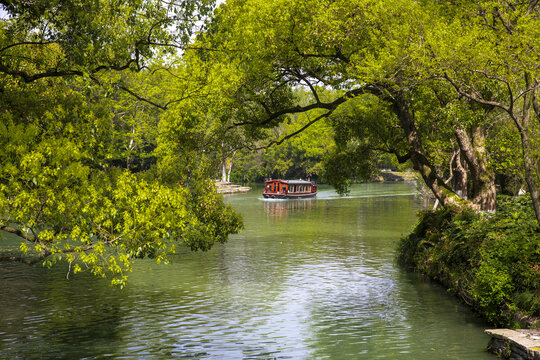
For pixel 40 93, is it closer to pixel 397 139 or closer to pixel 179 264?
pixel 179 264

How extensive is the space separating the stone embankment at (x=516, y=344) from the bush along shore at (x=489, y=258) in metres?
0.89

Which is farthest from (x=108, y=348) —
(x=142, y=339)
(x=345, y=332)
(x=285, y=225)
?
(x=285, y=225)

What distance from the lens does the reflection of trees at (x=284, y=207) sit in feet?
161

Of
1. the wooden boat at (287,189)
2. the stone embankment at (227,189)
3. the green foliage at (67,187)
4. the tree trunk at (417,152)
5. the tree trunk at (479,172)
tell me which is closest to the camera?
the green foliage at (67,187)

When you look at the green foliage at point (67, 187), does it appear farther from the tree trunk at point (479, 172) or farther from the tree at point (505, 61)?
the tree trunk at point (479, 172)

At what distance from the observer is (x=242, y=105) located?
891 inches

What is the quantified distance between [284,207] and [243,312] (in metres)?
39.8

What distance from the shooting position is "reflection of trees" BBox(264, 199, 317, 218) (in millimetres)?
48969

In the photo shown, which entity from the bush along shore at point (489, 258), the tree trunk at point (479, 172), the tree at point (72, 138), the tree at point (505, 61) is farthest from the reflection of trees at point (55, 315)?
the tree trunk at point (479, 172)

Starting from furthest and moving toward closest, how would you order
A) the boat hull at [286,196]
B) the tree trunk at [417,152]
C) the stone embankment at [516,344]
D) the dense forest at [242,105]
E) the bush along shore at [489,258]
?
1. the boat hull at [286,196]
2. the tree trunk at [417,152]
3. the bush along shore at [489,258]
4. the dense forest at [242,105]
5. the stone embankment at [516,344]

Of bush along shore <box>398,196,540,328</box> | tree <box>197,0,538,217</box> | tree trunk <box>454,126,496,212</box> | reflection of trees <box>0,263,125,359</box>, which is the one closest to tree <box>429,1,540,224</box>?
tree <box>197,0,538,217</box>

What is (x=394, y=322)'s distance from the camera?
15.6 meters

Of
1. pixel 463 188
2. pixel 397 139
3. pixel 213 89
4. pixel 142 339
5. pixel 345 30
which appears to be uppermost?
pixel 345 30

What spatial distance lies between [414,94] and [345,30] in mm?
4509
